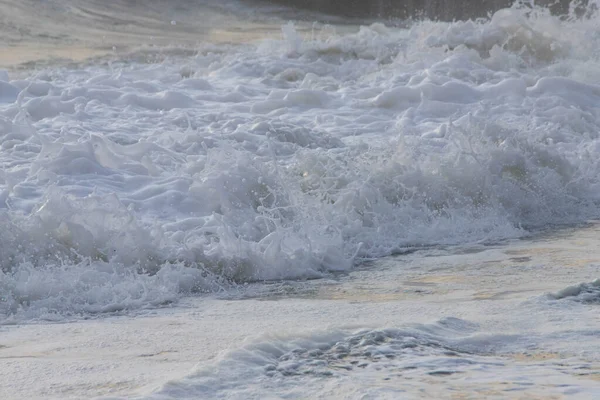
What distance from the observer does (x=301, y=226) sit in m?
5.99

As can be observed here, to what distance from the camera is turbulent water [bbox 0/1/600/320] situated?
5344 mm

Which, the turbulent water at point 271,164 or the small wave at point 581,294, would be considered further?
the turbulent water at point 271,164

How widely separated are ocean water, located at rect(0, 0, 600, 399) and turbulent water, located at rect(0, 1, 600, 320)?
0.07 feet

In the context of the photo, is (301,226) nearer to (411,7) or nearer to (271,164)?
(271,164)

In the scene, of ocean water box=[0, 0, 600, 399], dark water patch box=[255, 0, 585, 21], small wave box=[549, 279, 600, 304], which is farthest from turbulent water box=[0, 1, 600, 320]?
dark water patch box=[255, 0, 585, 21]

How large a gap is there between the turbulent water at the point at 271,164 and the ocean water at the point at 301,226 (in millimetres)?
21

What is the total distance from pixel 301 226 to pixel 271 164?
124 cm

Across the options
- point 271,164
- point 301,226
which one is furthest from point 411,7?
point 301,226

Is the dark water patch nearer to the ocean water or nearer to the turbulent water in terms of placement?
the turbulent water

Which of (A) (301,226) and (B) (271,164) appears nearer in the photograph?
(A) (301,226)

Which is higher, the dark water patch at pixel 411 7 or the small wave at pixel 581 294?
the dark water patch at pixel 411 7

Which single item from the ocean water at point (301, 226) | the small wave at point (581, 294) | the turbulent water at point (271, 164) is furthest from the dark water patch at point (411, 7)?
the small wave at point (581, 294)

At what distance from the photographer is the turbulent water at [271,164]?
5.34m

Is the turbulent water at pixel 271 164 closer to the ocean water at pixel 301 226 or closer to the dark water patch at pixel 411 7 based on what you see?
the ocean water at pixel 301 226
